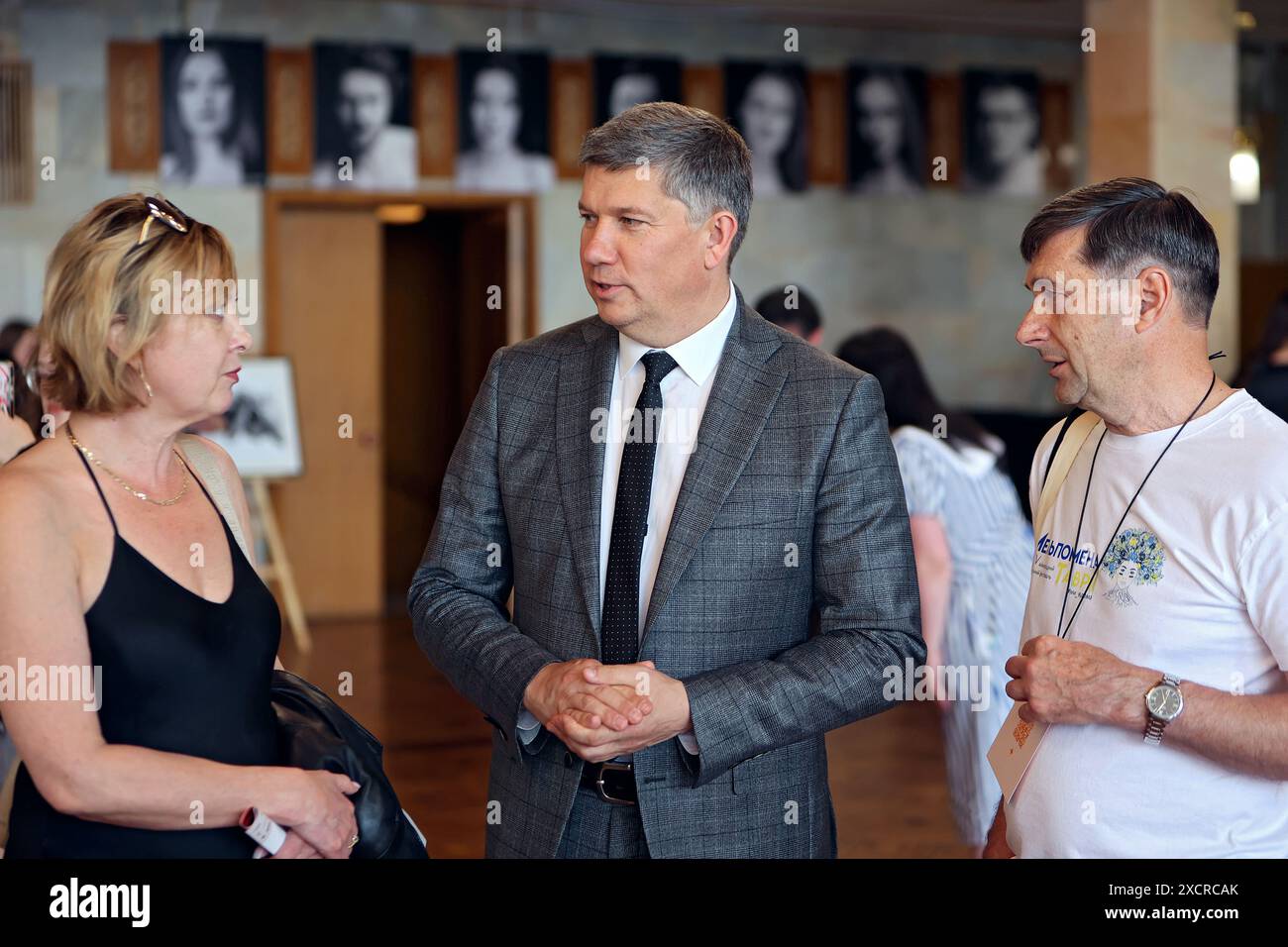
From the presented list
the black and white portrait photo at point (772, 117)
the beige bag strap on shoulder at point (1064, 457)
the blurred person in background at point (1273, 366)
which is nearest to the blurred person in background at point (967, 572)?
the beige bag strap on shoulder at point (1064, 457)

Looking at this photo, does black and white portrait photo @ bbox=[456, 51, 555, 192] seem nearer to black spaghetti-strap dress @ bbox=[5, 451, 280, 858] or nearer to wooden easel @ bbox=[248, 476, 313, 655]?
wooden easel @ bbox=[248, 476, 313, 655]

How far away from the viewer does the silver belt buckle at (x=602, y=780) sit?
214 centimetres

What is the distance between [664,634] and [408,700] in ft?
18.4

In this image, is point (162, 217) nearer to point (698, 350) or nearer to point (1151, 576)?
point (698, 350)

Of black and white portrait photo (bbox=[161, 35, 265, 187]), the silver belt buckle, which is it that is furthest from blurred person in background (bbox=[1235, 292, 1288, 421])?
black and white portrait photo (bbox=[161, 35, 265, 187])

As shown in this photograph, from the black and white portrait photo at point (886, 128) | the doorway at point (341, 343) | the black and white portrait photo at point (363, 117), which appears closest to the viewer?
the black and white portrait photo at point (363, 117)

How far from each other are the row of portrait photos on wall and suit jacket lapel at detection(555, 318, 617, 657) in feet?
20.1

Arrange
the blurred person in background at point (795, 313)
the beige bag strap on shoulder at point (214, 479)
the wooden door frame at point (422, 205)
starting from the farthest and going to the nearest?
the wooden door frame at point (422, 205) < the blurred person in background at point (795, 313) < the beige bag strap on shoulder at point (214, 479)

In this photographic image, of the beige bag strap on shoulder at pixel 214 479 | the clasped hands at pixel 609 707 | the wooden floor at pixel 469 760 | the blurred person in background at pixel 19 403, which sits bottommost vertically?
the wooden floor at pixel 469 760

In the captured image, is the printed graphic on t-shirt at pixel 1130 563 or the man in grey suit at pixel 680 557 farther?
the man in grey suit at pixel 680 557

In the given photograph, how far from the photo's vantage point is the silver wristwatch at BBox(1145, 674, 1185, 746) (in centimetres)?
188

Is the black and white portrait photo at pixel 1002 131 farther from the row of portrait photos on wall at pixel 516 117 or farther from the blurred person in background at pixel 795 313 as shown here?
the blurred person in background at pixel 795 313

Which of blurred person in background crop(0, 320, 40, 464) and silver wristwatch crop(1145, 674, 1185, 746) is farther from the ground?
blurred person in background crop(0, 320, 40, 464)

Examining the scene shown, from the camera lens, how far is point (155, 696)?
1813mm
